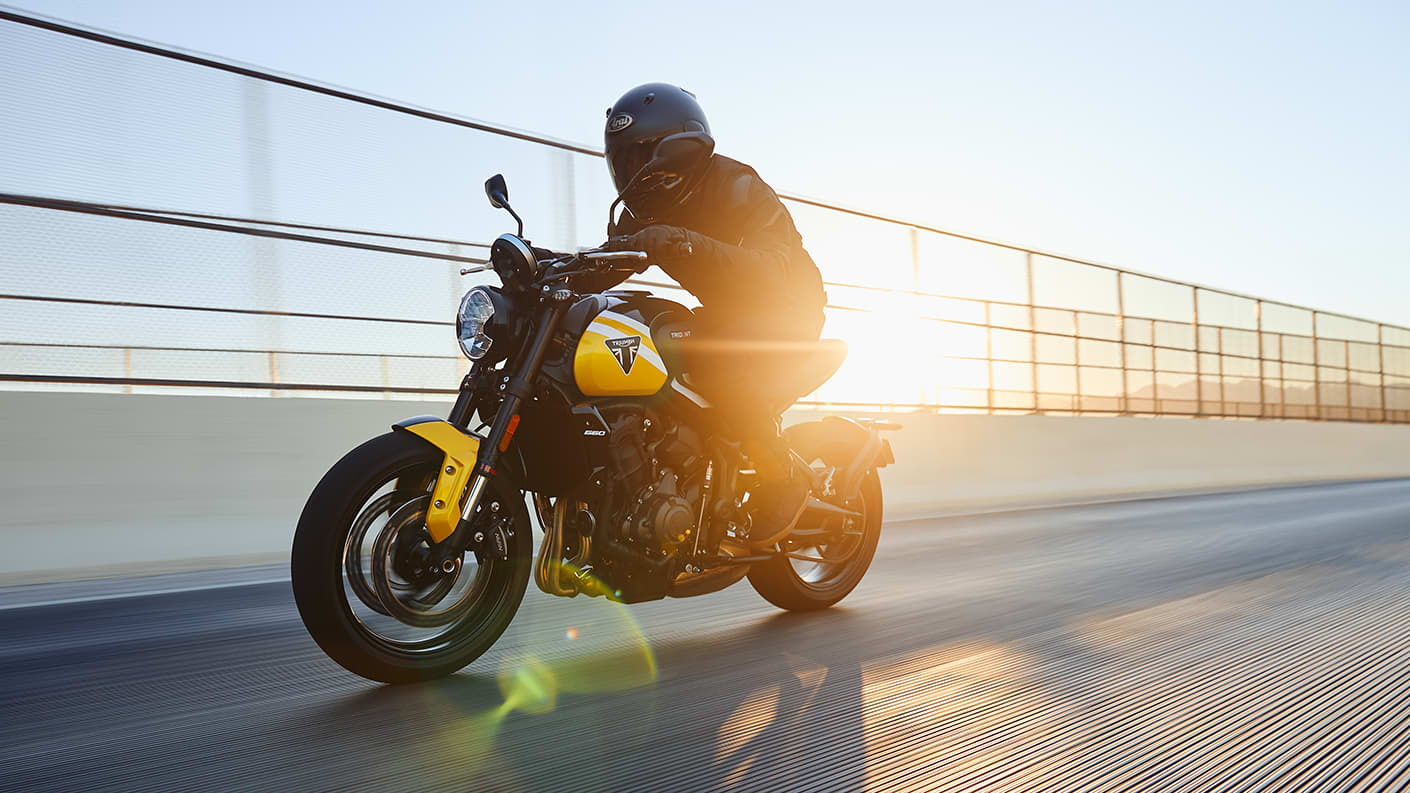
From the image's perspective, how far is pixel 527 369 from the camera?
314 cm

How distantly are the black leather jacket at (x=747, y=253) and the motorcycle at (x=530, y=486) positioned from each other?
132 mm

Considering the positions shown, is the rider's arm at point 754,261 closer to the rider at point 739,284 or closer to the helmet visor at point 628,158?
the rider at point 739,284

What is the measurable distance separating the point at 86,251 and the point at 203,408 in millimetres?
1054

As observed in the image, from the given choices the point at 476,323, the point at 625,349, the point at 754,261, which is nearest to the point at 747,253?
the point at 754,261

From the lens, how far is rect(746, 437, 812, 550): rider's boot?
12.6ft

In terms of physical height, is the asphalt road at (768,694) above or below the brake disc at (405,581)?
below

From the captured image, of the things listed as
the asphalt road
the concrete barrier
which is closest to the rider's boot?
the asphalt road

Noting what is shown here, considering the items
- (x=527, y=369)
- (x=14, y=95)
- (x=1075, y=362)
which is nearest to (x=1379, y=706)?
(x=527, y=369)

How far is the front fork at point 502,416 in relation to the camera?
295 centimetres

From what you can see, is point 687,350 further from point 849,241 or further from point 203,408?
point 849,241

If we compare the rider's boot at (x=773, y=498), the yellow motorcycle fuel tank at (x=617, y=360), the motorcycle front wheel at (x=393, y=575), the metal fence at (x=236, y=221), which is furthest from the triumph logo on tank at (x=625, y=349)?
the metal fence at (x=236, y=221)

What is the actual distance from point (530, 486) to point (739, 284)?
3.18ft

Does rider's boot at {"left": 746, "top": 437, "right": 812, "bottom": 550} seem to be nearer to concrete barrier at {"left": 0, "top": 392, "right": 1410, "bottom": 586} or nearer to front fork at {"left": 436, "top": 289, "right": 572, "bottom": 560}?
front fork at {"left": 436, "top": 289, "right": 572, "bottom": 560}

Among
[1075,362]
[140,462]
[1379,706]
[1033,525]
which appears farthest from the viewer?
[1075,362]
